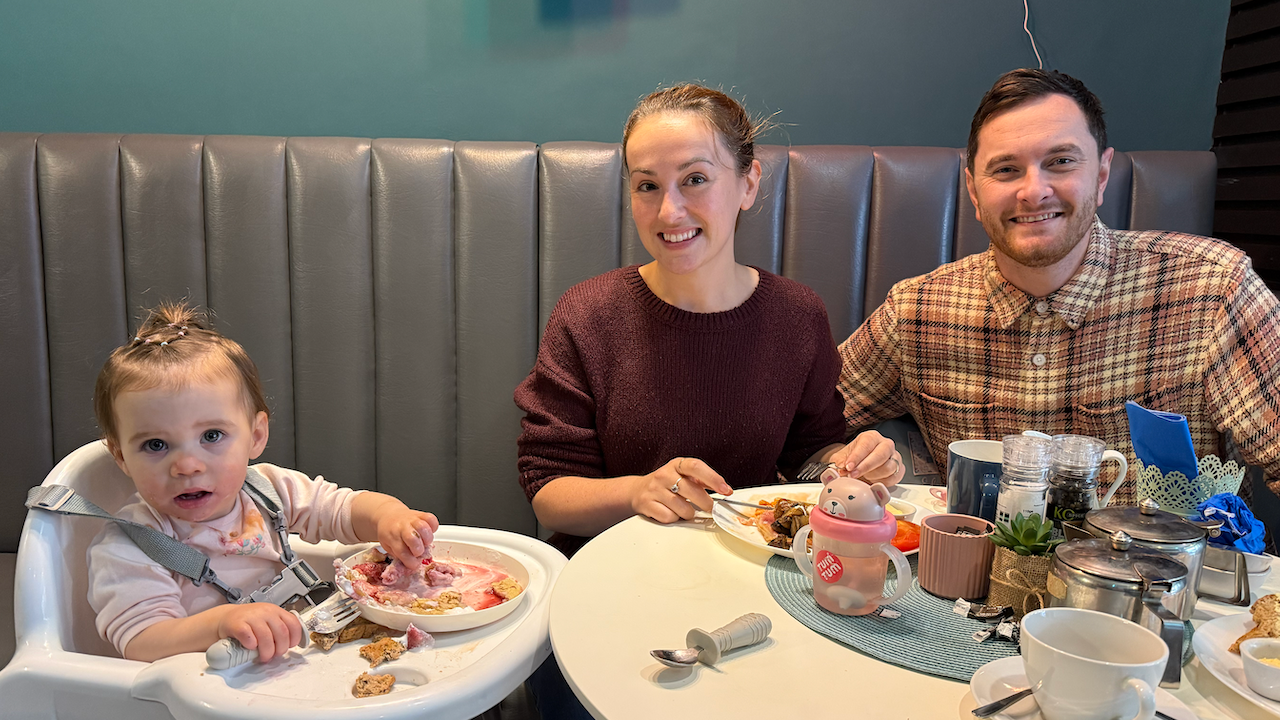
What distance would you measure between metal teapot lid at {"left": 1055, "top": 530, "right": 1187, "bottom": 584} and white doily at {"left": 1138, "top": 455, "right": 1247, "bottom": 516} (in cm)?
25

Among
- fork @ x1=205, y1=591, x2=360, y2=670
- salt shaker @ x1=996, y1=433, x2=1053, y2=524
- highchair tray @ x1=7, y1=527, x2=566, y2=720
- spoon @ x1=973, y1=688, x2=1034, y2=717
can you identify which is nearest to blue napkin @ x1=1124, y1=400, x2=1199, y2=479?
salt shaker @ x1=996, y1=433, x2=1053, y2=524

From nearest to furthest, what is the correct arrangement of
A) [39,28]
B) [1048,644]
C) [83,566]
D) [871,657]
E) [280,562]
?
[1048,644], [871,657], [83,566], [280,562], [39,28]

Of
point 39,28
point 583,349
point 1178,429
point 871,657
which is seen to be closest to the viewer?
point 871,657

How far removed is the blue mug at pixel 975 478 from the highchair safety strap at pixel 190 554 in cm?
93

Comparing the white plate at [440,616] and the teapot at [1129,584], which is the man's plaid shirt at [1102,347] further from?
the white plate at [440,616]

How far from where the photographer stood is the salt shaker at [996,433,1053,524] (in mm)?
1043

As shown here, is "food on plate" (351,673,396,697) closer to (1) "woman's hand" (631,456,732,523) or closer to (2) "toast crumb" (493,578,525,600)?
(2) "toast crumb" (493,578,525,600)

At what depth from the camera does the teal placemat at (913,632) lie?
0.94 metres

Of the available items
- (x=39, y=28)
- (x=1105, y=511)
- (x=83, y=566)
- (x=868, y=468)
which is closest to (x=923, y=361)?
(x=868, y=468)

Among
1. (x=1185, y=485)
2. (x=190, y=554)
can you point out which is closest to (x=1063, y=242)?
(x=1185, y=485)

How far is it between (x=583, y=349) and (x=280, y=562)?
0.65 m

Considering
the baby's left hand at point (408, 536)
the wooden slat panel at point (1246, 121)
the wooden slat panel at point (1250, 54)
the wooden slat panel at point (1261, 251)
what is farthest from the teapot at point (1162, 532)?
the wooden slat panel at point (1250, 54)

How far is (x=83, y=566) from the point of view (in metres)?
1.26

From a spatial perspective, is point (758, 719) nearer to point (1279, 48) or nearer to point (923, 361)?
point (923, 361)
